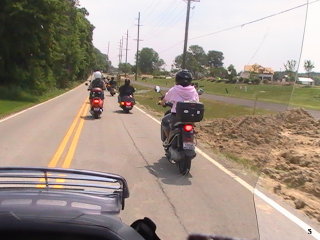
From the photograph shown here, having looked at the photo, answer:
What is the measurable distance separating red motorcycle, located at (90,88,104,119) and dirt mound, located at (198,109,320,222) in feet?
14.5

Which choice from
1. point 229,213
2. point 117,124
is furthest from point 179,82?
point 117,124

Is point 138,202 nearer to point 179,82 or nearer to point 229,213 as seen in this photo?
point 229,213

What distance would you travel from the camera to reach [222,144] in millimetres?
14141

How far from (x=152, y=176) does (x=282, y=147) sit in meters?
5.38

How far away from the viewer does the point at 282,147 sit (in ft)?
42.7

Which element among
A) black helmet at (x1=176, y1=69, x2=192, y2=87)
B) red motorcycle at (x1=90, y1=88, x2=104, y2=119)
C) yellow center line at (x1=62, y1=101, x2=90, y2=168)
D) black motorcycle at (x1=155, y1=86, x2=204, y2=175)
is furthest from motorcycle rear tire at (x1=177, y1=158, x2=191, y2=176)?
red motorcycle at (x1=90, y1=88, x2=104, y2=119)

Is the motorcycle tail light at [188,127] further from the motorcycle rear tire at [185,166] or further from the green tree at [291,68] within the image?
the green tree at [291,68]

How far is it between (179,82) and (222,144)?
4.90 metres

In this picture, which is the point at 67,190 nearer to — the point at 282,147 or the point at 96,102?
the point at 282,147

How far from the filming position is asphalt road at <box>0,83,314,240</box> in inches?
225

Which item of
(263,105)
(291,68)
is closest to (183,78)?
(263,105)

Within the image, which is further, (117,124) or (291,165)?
(117,124)

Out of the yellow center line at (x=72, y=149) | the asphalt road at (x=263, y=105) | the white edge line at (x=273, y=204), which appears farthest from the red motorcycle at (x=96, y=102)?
the white edge line at (x=273, y=204)

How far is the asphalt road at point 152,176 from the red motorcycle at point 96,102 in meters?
2.27
